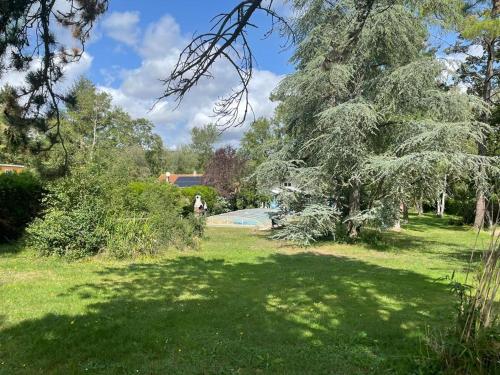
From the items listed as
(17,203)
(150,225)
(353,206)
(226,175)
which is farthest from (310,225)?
(226,175)

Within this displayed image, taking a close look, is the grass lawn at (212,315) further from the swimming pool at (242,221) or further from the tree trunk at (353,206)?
the swimming pool at (242,221)

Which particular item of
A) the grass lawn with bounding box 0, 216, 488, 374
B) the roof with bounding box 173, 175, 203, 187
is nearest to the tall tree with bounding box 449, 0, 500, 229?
the grass lawn with bounding box 0, 216, 488, 374

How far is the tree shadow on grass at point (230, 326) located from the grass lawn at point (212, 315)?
17 millimetres

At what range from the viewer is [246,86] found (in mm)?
3488

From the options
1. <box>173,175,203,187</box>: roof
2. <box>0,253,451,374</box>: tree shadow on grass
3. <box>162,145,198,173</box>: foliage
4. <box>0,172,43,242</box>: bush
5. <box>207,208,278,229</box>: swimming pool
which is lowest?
<box>0,253,451,374</box>: tree shadow on grass

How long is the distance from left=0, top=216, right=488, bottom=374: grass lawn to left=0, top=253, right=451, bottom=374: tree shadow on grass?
0.02 metres

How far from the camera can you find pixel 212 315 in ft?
18.1

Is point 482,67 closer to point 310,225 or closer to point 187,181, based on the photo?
point 310,225

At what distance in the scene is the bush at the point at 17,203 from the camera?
11172mm

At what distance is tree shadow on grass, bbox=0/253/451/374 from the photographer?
13.1ft

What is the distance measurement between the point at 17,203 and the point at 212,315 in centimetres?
819

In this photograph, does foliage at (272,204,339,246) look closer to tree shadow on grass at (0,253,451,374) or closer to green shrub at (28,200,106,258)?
tree shadow on grass at (0,253,451,374)

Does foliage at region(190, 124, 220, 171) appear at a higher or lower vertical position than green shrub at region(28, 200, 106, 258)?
higher

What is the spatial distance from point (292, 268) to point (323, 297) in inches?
110
